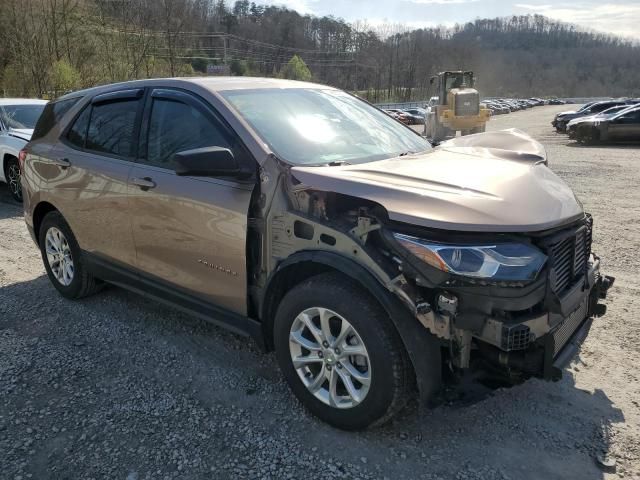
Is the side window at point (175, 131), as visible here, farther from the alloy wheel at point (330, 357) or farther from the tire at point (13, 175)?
the tire at point (13, 175)

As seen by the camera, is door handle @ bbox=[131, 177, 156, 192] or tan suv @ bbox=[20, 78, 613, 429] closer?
tan suv @ bbox=[20, 78, 613, 429]

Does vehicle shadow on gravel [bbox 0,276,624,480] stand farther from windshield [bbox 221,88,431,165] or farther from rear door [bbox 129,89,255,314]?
windshield [bbox 221,88,431,165]

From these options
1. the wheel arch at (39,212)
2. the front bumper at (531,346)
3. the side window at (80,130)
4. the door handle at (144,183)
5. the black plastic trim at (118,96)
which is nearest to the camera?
the front bumper at (531,346)

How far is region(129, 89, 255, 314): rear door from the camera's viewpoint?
316cm

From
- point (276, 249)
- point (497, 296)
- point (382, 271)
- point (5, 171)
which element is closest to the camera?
point (497, 296)

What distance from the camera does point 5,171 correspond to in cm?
927

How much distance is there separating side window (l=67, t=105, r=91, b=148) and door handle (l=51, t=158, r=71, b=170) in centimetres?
16

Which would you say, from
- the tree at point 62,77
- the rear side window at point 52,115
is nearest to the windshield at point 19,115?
the rear side window at point 52,115

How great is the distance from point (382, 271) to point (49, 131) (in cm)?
379

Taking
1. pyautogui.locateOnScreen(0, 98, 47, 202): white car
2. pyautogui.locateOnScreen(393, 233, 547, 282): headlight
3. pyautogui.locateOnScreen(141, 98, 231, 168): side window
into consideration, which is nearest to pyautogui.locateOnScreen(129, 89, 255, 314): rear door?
pyautogui.locateOnScreen(141, 98, 231, 168): side window

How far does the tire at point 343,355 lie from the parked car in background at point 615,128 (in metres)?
20.2

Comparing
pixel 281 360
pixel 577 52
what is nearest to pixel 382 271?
pixel 281 360

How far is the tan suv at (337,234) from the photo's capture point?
8.06 feet

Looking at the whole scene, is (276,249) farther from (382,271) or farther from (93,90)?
(93,90)
